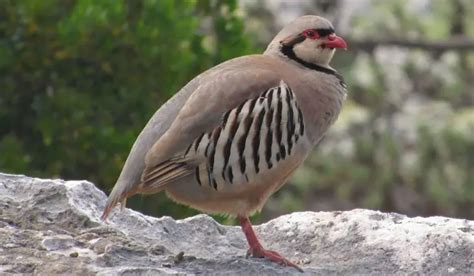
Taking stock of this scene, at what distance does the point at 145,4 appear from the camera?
27.1 ft

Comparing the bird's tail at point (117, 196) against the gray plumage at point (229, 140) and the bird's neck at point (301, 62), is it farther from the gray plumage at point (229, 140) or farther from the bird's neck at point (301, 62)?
the bird's neck at point (301, 62)

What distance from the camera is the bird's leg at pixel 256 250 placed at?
18.0 feet

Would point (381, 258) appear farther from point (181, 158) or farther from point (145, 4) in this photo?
point (145, 4)

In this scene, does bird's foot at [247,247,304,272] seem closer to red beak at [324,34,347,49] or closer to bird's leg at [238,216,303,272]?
bird's leg at [238,216,303,272]

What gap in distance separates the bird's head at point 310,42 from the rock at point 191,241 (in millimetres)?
745

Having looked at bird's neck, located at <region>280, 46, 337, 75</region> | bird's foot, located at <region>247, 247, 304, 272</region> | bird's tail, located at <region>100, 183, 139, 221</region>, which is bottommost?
bird's foot, located at <region>247, 247, 304, 272</region>

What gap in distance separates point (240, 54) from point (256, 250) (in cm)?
296

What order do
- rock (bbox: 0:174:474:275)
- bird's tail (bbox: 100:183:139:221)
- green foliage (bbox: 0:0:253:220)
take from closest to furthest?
rock (bbox: 0:174:474:275), bird's tail (bbox: 100:183:139:221), green foliage (bbox: 0:0:253:220)

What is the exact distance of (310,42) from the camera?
20.0ft

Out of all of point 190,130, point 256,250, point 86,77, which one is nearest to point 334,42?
point 190,130

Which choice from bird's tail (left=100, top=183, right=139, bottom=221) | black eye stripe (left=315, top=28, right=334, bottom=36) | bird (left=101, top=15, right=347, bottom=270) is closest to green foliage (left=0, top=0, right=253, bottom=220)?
black eye stripe (left=315, top=28, right=334, bottom=36)

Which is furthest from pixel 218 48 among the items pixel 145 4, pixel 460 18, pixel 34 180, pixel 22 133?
pixel 460 18

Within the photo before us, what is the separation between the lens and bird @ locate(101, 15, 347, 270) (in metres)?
5.47

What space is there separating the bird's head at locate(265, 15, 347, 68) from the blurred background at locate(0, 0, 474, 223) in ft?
6.76
